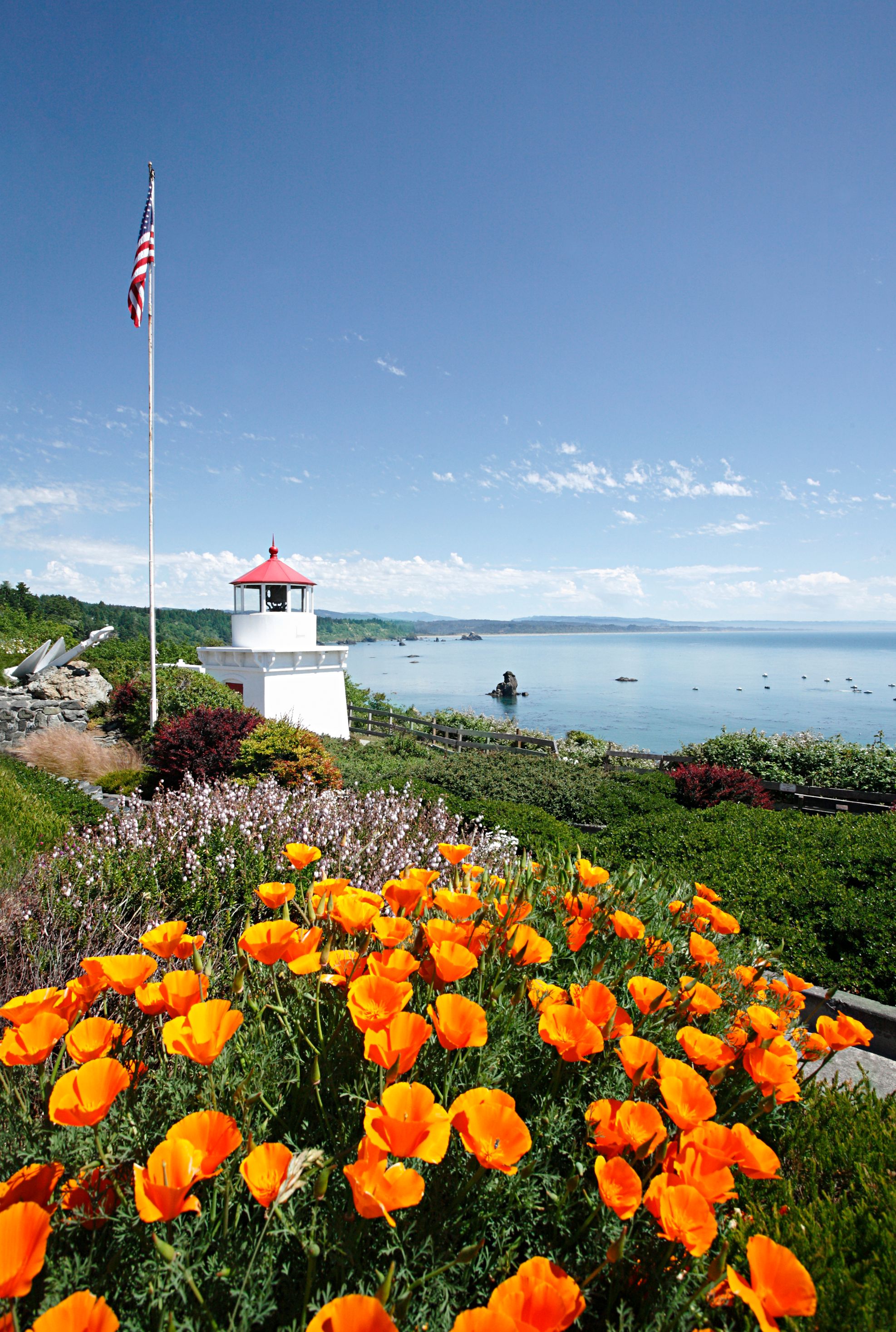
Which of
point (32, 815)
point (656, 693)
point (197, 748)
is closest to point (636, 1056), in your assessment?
point (32, 815)

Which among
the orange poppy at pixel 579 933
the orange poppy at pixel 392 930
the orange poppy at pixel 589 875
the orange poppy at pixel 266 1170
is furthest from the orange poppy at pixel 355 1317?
the orange poppy at pixel 589 875

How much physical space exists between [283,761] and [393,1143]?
10.1m

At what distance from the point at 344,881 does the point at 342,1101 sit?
72cm

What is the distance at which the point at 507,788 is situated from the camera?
10195mm

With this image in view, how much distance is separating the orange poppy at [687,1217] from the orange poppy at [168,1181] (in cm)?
87

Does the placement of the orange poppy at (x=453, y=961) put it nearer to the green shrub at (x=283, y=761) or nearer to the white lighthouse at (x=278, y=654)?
the green shrub at (x=283, y=761)

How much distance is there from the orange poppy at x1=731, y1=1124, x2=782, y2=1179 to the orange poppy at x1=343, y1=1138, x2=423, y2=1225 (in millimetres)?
720

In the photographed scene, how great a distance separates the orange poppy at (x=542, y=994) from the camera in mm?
1720

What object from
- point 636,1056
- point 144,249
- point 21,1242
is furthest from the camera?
point 144,249

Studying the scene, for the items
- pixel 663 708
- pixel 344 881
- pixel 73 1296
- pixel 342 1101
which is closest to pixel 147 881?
pixel 344 881

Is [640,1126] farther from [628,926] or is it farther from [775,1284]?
[628,926]

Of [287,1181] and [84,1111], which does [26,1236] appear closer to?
[84,1111]

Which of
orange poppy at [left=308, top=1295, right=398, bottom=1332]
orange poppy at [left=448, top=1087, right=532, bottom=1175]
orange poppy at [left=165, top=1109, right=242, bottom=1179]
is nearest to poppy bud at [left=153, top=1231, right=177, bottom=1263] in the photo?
orange poppy at [left=165, top=1109, right=242, bottom=1179]

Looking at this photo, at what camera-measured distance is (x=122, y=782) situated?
11.4m
